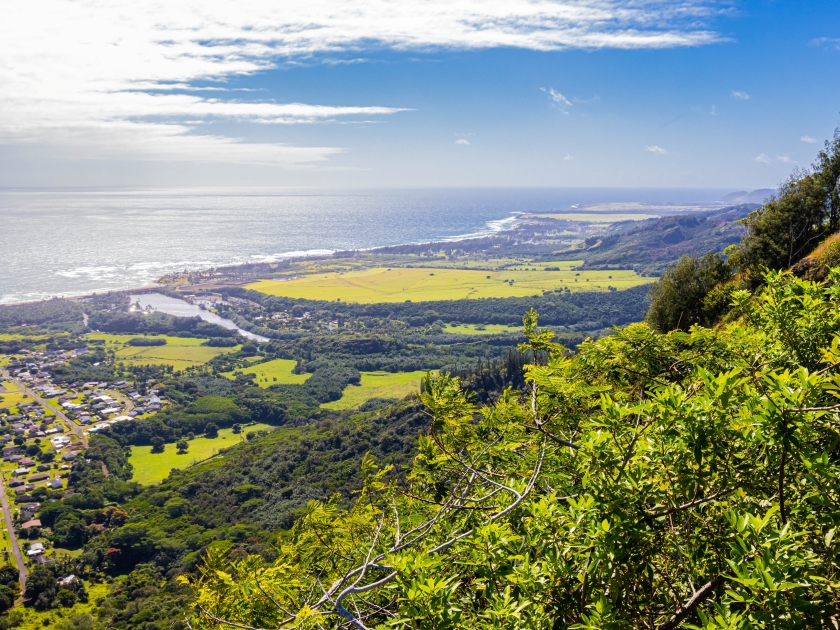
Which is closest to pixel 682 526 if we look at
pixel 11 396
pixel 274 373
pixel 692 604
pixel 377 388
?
pixel 692 604

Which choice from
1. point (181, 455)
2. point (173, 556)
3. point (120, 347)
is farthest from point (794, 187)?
point (120, 347)

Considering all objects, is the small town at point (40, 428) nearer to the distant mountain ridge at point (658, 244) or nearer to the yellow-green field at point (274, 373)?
the yellow-green field at point (274, 373)

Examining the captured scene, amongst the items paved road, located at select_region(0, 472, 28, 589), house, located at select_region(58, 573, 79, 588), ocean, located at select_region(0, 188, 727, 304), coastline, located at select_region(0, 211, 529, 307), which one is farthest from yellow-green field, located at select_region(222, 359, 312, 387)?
ocean, located at select_region(0, 188, 727, 304)

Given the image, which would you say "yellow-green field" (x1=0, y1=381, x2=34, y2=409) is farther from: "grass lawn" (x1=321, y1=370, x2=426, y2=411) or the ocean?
the ocean

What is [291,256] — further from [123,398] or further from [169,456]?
[169,456]

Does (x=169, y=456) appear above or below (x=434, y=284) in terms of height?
below

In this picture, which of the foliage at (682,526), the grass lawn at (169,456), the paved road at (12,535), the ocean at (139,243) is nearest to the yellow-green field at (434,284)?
the ocean at (139,243)

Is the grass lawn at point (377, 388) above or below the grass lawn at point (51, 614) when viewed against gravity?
above
